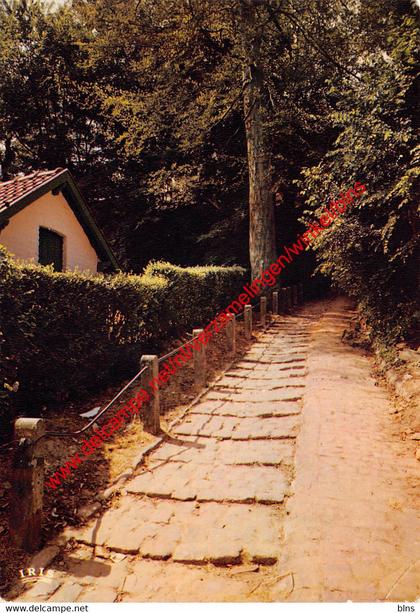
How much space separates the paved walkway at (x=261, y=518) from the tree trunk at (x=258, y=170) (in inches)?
362

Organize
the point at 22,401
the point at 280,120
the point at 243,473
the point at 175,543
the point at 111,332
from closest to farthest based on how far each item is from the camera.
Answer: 1. the point at 175,543
2. the point at 243,473
3. the point at 22,401
4. the point at 111,332
5. the point at 280,120

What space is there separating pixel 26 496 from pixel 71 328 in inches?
113

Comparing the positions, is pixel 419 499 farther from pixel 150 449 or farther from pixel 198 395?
pixel 198 395

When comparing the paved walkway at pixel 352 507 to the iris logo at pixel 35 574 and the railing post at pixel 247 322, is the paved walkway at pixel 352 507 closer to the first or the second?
the iris logo at pixel 35 574

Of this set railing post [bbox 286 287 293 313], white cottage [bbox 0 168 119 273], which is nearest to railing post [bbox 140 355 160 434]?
white cottage [bbox 0 168 119 273]

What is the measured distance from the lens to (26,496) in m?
3.10

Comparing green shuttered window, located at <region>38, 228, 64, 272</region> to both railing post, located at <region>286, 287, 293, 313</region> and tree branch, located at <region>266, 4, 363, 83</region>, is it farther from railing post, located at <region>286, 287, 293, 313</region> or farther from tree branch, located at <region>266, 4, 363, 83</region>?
tree branch, located at <region>266, 4, 363, 83</region>

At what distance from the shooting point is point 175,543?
308 cm

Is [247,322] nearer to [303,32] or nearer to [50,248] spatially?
[50,248]

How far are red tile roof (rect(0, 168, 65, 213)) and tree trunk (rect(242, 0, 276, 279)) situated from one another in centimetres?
648

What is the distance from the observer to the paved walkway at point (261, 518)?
2.58m

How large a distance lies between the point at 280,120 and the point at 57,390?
1206cm

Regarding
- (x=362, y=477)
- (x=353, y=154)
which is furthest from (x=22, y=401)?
(x=353, y=154)

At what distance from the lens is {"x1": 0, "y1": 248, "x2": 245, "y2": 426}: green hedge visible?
4.59 metres
